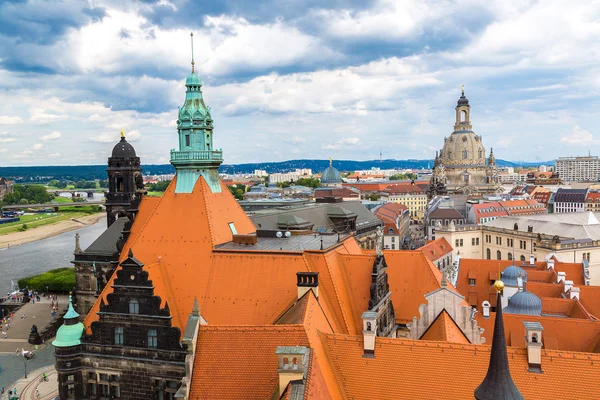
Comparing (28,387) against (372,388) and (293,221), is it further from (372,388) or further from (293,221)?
(372,388)

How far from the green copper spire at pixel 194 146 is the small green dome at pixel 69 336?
11025mm

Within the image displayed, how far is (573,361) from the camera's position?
2189 cm

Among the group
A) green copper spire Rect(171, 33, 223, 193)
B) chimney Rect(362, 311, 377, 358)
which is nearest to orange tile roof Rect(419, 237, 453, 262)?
green copper spire Rect(171, 33, 223, 193)

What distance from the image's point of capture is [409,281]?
39.8 m

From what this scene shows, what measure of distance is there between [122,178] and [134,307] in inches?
1635

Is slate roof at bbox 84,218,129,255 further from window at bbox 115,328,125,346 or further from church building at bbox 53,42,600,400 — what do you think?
window at bbox 115,328,125,346

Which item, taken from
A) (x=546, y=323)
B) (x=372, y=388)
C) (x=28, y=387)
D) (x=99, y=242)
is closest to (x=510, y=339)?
(x=546, y=323)

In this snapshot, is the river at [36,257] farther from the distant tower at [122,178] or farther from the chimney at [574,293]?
the chimney at [574,293]

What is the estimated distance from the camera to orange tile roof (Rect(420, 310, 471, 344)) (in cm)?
3068

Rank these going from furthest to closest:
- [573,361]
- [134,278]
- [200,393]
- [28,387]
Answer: [28,387], [134,278], [200,393], [573,361]

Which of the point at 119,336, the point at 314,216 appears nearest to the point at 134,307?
the point at 119,336

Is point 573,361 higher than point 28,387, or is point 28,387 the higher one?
point 573,361

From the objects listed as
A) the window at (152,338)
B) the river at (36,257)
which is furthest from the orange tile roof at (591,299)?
the river at (36,257)

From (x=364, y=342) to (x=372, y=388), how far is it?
203cm
